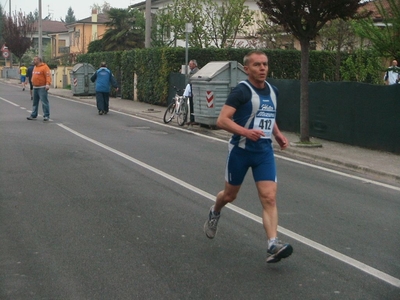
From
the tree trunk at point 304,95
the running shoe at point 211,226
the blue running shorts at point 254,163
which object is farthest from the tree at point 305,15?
the blue running shorts at point 254,163

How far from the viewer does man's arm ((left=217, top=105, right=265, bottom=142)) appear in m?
6.30

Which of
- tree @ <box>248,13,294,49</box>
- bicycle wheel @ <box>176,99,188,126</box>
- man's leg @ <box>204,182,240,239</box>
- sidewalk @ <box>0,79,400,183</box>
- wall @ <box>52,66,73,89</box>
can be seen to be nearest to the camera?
man's leg @ <box>204,182,240,239</box>

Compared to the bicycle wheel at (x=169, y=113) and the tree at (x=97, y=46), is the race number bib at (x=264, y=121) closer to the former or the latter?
the bicycle wheel at (x=169, y=113)

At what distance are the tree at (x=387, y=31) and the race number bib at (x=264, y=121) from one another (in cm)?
1283

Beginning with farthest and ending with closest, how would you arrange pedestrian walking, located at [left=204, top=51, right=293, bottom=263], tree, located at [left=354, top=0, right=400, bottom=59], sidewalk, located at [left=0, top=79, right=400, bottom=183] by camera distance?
tree, located at [left=354, top=0, right=400, bottom=59] < sidewalk, located at [left=0, top=79, right=400, bottom=183] < pedestrian walking, located at [left=204, top=51, right=293, bottom=263]

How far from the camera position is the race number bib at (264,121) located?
6574mm

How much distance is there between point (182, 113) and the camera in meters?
20.8

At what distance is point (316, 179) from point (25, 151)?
5.65 metres

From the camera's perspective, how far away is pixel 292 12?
631 inches

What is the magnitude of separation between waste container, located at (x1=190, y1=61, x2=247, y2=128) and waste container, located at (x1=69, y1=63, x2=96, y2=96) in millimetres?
16649

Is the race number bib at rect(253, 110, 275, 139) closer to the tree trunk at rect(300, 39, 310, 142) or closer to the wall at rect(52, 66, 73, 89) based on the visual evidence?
the tree trunk at rect(300, 39, 310, 142)

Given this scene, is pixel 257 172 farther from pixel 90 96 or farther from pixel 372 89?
pixel 90 96

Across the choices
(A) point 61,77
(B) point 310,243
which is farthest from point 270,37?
(B) point 310,243

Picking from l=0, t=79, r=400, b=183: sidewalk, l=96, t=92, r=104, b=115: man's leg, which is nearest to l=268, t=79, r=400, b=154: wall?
l=0, t=79, r=400, b=183: sidewalk
